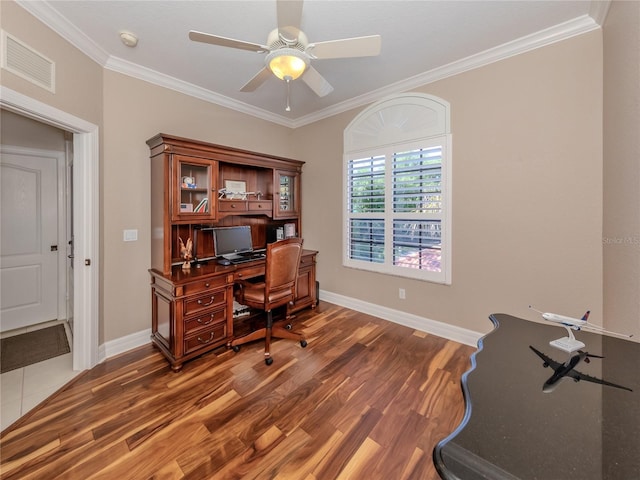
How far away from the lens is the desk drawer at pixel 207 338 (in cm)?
235

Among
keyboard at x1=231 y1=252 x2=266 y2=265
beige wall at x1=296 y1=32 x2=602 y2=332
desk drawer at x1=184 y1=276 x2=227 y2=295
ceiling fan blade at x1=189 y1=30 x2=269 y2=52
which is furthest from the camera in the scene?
keyboard at x1=231 y1=252 x2=266 y2=265

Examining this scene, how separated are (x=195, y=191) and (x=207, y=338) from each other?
1.51m

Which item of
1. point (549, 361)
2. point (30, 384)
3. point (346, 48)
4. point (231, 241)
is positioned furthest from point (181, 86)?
point (549, 361)

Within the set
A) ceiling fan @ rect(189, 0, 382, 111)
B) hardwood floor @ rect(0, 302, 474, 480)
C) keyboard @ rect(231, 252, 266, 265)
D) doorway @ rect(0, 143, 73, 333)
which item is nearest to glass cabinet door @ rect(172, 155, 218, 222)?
keyboard @ rect(231, 252, 266, 265)

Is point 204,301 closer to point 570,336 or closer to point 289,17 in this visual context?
point 289,17

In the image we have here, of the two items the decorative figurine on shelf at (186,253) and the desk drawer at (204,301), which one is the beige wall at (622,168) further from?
the decorative figurine on shelf at (186,253)

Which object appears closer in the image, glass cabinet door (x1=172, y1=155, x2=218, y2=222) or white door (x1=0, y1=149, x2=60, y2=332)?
glass cabinet door (x1=172, y1=155, x2=218, y2=222)

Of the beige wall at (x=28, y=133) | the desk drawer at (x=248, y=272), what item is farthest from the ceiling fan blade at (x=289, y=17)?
the beige wall at (x=28, y=133)

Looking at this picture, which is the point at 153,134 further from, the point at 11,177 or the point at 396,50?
the point at 396,50

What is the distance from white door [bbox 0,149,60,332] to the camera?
120 inches

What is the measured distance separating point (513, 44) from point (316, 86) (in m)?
1.79

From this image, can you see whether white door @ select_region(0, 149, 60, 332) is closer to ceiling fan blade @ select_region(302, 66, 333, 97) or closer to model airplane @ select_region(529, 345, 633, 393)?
ceiling fan blade @ select_region(302, 66, 333, 97)

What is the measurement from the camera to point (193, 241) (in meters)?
2.99

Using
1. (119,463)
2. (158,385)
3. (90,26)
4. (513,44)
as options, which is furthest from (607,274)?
(90,26)
